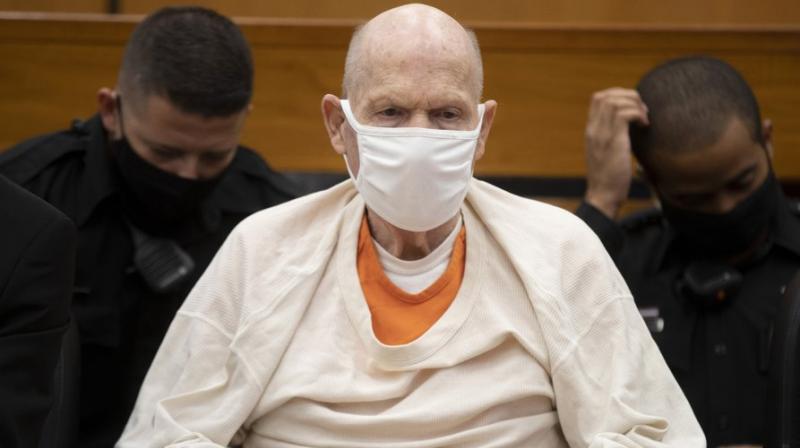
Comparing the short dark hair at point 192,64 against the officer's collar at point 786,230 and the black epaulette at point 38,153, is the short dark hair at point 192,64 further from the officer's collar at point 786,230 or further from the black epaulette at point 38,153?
the officer's collar at point 786,230

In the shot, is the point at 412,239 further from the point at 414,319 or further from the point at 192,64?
the point at 192,64

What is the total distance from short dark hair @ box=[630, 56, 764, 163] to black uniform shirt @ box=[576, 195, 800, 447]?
26 cm

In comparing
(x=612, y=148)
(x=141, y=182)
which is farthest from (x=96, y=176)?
(x=612, y=148)

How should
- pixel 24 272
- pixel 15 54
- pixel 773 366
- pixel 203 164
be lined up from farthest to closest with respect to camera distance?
pixel 15 54 → pixel 203 164 → pixel 773 366 → pixel 24 272

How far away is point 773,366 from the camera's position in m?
2.93

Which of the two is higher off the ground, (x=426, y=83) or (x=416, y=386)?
(x=426, y=83)

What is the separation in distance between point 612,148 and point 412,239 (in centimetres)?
129

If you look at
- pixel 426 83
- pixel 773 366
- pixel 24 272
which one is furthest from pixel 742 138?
pixel 24 272

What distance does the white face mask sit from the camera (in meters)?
2.55

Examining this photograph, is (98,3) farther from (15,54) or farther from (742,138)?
(742,138)

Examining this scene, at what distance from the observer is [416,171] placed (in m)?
2.55

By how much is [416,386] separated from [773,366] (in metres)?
0.83

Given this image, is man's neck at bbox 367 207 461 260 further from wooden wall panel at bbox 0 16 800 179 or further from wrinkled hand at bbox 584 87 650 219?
wooden wall panel at bbox 0 16 800 179

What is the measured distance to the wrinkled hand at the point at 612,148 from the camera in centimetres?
380
